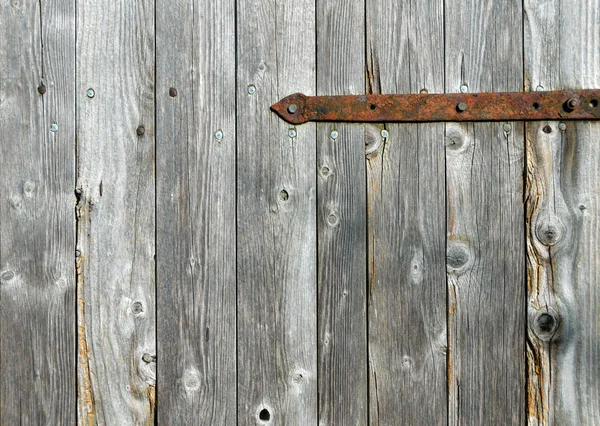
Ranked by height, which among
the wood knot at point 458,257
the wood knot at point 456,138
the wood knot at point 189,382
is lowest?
the wood knot at point 189,382

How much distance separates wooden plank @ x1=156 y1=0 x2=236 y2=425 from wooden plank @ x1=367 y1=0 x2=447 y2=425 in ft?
1.00

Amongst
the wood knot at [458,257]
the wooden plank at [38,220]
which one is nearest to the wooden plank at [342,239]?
the wood knot at [458,257]

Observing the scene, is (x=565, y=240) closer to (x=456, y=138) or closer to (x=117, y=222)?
(x=456, y=138)

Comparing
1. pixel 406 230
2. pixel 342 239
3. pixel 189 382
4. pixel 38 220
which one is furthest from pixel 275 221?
pixel 38 220

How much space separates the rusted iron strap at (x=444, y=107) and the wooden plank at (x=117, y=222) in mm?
314

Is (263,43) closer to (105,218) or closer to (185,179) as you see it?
(185,179)

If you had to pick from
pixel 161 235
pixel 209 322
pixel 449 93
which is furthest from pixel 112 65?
pixel 449 93

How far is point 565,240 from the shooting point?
1068mm

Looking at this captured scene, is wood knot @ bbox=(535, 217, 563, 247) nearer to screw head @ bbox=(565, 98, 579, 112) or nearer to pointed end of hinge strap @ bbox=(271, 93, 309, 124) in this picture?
screw head @ bbox=(565, 98, 579, 112)

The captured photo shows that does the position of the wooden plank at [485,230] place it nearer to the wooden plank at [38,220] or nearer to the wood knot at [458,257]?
the wood knot at [458,257]

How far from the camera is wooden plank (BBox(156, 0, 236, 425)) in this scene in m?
1.10

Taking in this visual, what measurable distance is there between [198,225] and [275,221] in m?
0.16

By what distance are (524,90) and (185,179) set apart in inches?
28.9

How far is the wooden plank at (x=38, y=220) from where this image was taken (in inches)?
43.5
